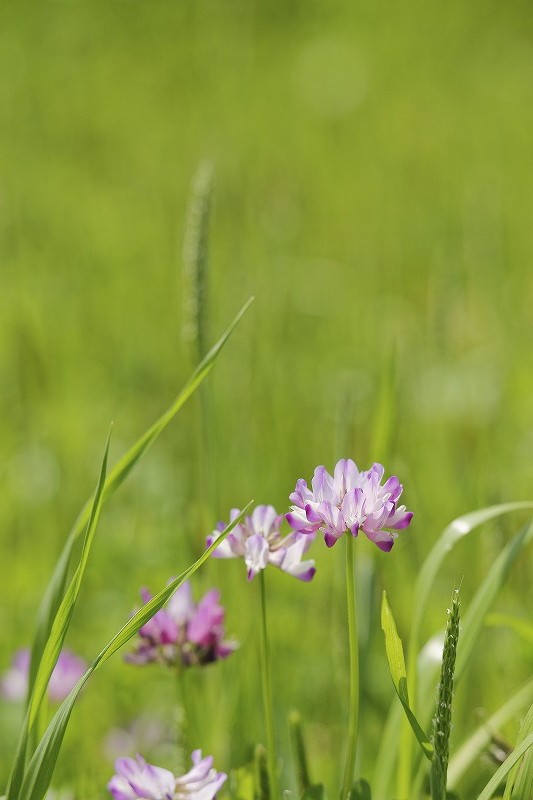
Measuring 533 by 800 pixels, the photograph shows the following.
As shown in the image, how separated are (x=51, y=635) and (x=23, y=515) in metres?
1.30

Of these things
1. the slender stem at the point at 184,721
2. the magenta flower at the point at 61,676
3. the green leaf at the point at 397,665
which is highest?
the green leaf at the point at 397,665

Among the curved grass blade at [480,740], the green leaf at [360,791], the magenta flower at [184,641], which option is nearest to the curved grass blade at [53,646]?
the magenta flower at [184,641]

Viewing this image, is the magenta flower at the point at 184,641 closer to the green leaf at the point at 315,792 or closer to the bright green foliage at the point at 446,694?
the green leaf at the point at 315,792

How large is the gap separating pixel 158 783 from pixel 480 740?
1.26 ft

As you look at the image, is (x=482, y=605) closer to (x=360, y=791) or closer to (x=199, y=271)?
(x=360, y=791)

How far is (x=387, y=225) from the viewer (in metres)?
3.64

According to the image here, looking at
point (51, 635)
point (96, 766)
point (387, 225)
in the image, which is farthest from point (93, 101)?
point (51, 635)

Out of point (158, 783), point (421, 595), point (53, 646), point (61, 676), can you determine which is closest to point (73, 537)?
point (53, 646)

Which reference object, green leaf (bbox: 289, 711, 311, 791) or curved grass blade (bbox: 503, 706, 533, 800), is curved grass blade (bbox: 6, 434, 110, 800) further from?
curved grass blade (bbox: 503, 706, 533, 800)

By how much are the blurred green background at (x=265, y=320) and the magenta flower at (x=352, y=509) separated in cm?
35

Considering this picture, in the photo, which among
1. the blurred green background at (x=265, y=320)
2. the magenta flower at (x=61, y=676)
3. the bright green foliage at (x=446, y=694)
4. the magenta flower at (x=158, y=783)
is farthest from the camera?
the blurred green background at (x=265, y=320)

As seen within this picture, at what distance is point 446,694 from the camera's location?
2.08 ft

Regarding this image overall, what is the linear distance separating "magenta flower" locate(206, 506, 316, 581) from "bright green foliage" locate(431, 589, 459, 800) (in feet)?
0.48

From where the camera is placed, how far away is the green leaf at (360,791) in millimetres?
793
